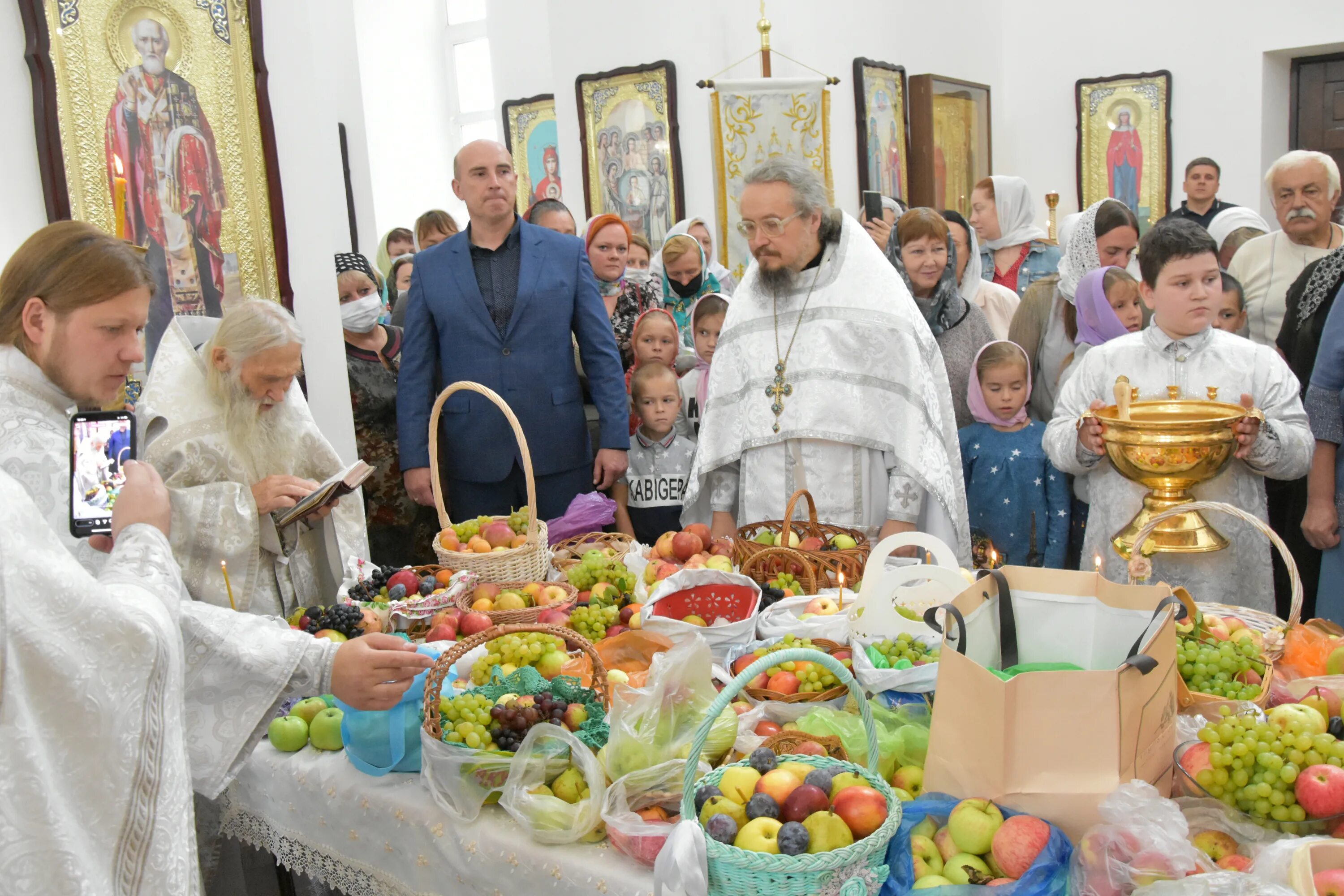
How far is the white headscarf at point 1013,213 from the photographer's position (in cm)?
689

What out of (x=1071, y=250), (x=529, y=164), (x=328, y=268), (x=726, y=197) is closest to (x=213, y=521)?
(x=328, y=268)

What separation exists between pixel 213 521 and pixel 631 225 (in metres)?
5.80

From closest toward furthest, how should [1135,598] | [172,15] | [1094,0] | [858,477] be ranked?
[1135,598]
[858,477]
[172,15]
[1094,0]

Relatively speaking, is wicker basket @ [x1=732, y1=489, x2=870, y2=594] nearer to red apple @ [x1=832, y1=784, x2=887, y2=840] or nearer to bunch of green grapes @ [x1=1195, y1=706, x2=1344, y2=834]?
red apple @ [x1=832, y1=784, x2=887, y2=840]

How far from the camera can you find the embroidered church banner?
755 cm

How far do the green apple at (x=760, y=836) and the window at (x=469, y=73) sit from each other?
1300cm

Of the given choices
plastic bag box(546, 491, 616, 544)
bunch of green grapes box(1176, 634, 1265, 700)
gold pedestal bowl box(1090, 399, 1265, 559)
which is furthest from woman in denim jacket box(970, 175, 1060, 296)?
bunch of green grapes box(1176, 634, 1265, 700)

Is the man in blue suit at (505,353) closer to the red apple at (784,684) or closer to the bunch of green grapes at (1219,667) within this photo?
the red apple at (784,684)

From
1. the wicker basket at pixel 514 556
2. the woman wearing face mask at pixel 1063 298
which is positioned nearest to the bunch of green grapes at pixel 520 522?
the wicker basket at pixel 514 556

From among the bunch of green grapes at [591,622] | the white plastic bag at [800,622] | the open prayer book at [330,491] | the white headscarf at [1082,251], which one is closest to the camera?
the white plastic bag at [800,622]

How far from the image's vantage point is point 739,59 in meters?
7.78

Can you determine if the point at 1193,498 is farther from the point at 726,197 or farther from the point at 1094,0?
the point at 1094,0

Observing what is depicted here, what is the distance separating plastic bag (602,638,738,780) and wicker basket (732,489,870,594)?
644 mm

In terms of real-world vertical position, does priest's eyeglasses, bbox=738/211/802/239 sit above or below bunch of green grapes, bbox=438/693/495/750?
above
